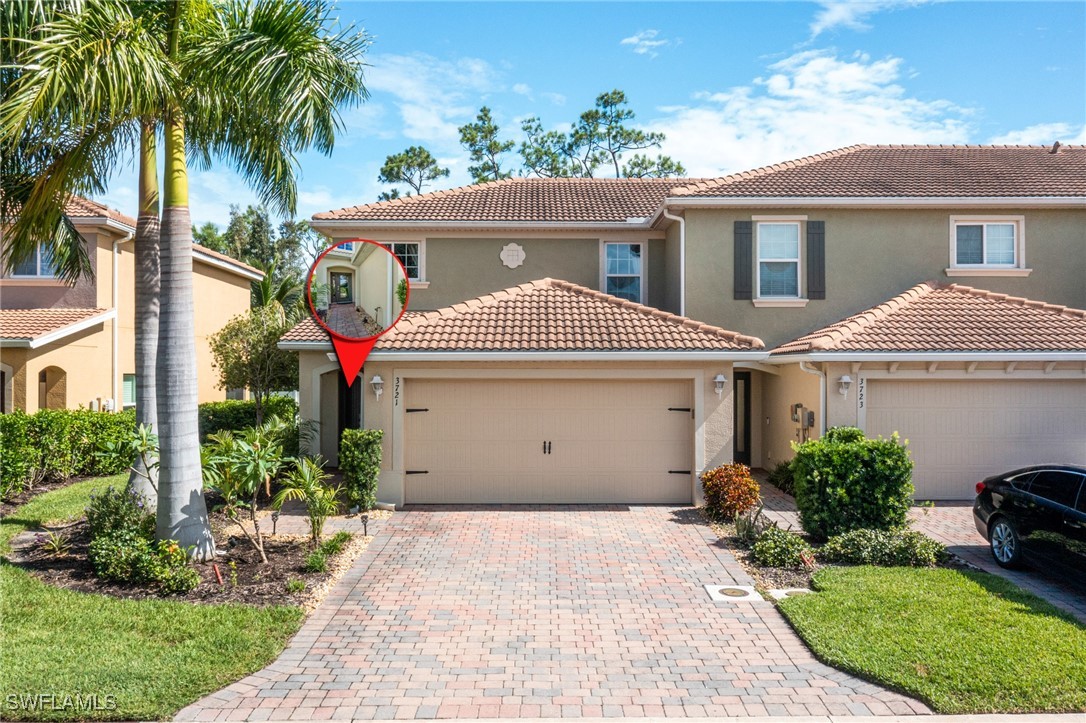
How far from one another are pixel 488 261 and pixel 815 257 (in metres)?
7.59

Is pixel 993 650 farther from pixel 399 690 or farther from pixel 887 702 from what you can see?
pixel 399 690

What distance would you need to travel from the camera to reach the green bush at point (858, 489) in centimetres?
985

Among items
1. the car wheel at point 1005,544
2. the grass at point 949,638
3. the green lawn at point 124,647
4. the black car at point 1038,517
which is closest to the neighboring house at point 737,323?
the black car at point 1038,517

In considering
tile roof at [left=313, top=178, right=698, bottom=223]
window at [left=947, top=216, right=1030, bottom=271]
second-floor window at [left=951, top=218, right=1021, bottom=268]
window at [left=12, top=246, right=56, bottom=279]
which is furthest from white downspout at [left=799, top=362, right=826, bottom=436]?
window at [left=12, top=246, right=56, bottom=279]

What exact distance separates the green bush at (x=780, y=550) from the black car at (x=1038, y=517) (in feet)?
8.08

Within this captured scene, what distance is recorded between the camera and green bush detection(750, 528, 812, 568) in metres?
8.99

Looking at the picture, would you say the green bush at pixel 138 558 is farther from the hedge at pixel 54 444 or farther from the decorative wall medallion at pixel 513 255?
the decorative wall medallion at pixel 513 255

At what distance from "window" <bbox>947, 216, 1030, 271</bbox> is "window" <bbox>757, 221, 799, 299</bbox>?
141 inches

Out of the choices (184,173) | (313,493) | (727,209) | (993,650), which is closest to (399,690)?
(313,493)

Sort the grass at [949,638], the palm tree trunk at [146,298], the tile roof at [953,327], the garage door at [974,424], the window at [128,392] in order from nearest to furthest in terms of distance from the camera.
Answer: the grass at [949,638] → the palm tree trunk at [146,298] → the tile roof at [953,327] → the garage door at [974,424] → the window at [128,392]

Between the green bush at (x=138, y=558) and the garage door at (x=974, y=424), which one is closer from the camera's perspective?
the green bush at (x=138, y=558)

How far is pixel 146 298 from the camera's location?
1061cm

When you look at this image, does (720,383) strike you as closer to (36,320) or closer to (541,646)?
(541,646)

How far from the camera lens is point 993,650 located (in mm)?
6297
